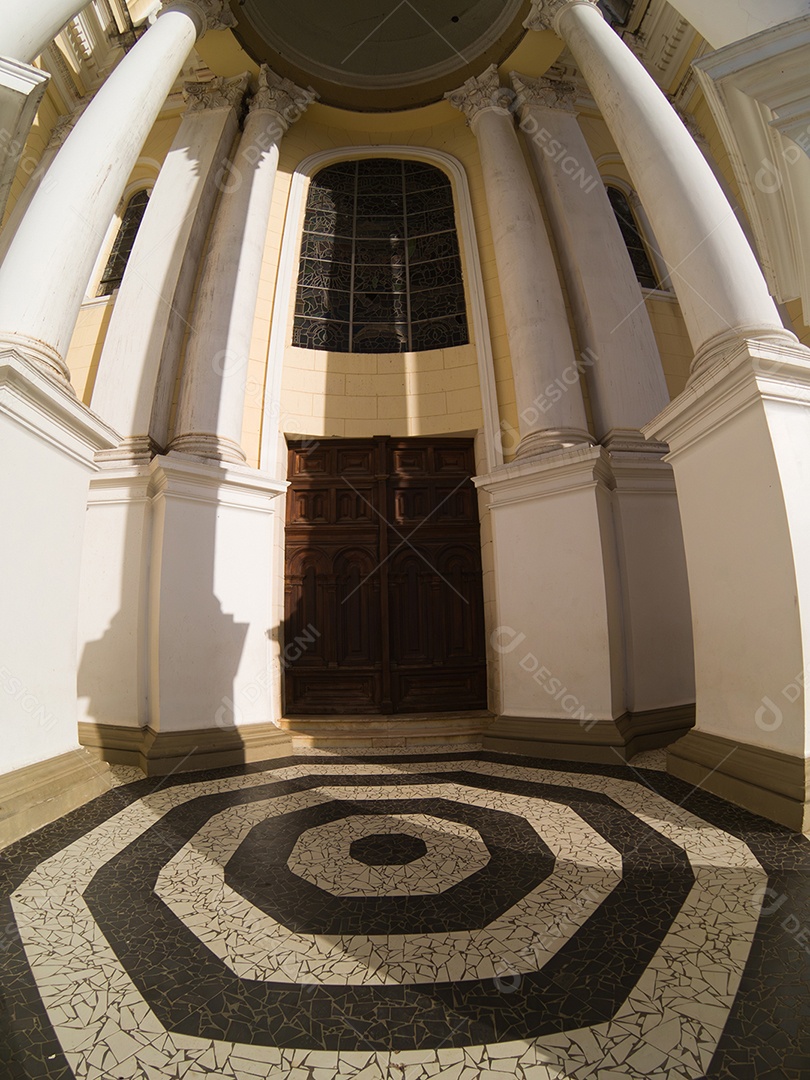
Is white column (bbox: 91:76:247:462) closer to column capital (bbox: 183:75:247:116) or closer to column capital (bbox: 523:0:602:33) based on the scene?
column capital (bbox: 183:75:247:116)

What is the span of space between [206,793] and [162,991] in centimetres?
214

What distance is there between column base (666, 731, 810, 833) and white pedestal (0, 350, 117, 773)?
4.05 metres

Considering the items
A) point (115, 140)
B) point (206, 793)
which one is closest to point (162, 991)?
point (206, 793)

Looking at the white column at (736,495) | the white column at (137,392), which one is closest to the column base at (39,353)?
the white column at (137,392)

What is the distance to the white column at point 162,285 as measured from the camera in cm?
520

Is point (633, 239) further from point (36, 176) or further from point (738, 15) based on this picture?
point (36, 176)

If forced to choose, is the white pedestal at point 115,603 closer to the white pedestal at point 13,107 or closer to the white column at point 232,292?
the white column at point 232,292

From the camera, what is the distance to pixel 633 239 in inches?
291

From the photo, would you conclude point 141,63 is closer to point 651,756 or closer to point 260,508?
point 260,508

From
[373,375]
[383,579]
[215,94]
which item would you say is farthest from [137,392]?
[215,94]

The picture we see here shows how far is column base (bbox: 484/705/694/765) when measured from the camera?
13.5 feet

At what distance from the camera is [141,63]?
188 inches

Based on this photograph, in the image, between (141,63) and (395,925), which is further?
(141,63)

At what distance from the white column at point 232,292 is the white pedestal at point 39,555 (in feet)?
5.47
